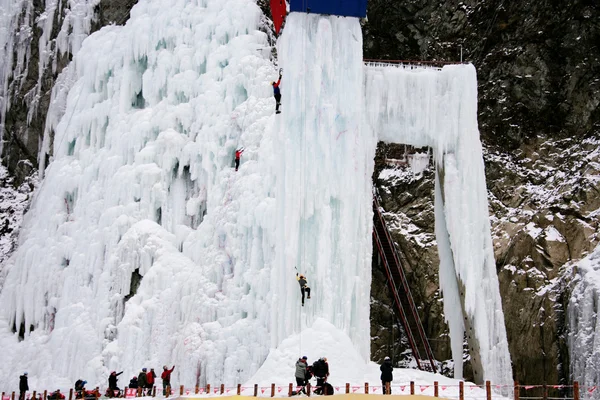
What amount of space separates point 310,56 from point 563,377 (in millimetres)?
15284

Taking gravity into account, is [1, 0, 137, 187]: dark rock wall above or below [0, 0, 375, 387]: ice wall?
above

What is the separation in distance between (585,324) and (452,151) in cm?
899

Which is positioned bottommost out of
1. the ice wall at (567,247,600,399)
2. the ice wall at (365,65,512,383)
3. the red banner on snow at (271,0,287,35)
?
the ice wall at (567,247,600,399)

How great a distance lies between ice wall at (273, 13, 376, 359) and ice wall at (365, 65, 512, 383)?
3.78ft

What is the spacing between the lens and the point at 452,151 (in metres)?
25.3

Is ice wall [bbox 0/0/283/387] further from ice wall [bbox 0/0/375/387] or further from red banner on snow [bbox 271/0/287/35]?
red banner on snow [bbox 271/0/287/35]

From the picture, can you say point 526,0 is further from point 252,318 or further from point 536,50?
point 252,318

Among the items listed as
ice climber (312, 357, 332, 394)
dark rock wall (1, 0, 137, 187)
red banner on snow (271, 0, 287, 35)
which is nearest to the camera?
ice climber (312, 357, 332, 394)

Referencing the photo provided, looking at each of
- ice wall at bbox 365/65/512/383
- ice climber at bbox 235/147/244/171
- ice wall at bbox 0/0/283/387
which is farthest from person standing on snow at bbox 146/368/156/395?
ice wall at bbox 365/65/512/383

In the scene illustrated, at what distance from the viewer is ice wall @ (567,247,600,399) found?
28.6m

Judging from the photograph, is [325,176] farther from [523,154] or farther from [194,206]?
[523,154]

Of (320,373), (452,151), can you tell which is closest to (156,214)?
(452,151)

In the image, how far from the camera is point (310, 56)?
2414 cm

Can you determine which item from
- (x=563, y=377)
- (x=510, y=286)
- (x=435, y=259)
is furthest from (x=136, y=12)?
(x=563, y=377)
